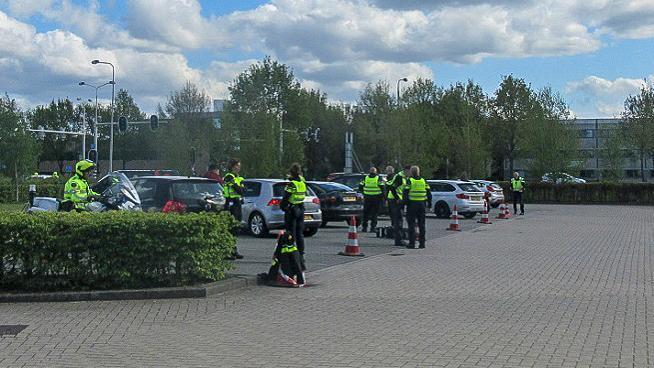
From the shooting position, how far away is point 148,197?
1622 centimetres

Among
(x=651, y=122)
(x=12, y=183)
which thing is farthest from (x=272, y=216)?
(x=651, y=122)

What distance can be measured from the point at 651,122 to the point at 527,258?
4547cm

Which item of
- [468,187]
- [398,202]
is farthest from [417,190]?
[468,187]

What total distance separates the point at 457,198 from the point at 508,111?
3897cm

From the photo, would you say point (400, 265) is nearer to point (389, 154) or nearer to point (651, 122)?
point (389, 154)

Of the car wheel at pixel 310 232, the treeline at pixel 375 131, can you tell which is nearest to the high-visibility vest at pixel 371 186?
the car wheel at pixel 310 232

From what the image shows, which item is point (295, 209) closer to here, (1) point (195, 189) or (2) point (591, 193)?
(1) point (195, 189)

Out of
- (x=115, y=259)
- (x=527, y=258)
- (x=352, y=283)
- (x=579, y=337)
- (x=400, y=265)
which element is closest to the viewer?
(x=579, y=337)

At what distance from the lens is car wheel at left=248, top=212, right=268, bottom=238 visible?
20.8 metres

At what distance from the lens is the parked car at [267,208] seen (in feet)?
67.7

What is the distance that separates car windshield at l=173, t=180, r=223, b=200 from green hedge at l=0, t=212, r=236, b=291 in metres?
4.89

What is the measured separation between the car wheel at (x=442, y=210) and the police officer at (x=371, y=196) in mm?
9514

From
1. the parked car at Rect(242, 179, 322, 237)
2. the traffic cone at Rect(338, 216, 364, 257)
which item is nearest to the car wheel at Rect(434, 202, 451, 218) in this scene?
the parked car at Rect(242, 179, 322, 237)

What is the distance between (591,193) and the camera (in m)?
52.3
